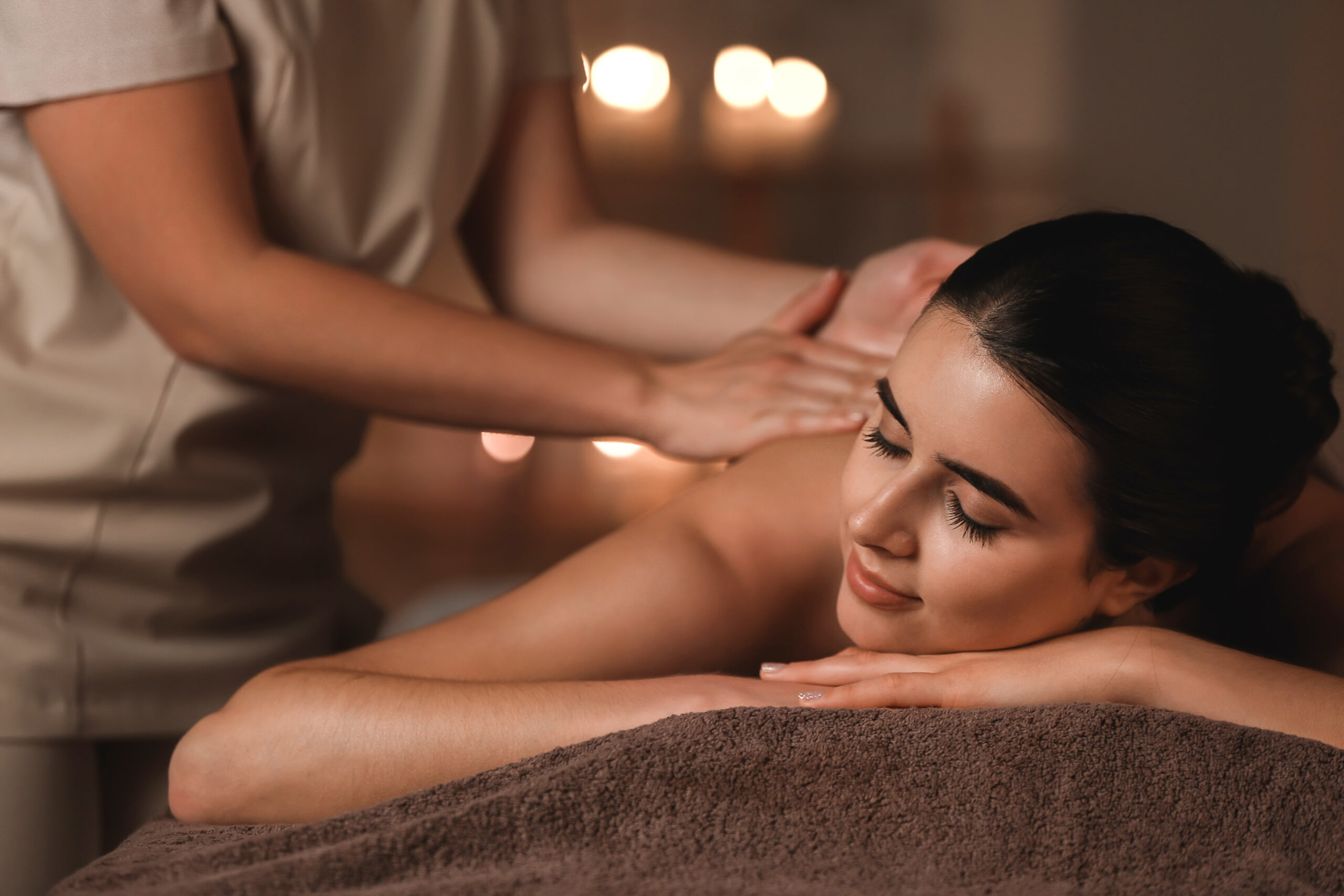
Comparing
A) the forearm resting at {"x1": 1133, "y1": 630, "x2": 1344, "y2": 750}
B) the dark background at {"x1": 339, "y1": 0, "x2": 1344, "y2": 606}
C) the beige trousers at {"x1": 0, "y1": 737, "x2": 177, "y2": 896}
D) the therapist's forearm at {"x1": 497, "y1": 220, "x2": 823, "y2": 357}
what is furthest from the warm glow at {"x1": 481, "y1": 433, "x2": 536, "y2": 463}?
the forearm resting at {"x1": 1133, "y1": 630, "x2": 1344, "y2": 750}

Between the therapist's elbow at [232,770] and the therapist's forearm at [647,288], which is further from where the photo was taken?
the therapist's forearm at [647,288]

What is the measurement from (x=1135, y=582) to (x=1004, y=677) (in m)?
0.18

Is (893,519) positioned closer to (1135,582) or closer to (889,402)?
(889,402)

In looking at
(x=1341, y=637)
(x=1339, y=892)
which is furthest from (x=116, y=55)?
(x=1341, y=637)

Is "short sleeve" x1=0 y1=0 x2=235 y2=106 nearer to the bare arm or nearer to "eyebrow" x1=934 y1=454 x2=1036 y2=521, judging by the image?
the bare arm

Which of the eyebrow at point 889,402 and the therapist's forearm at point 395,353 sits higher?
the eyebrow at point 889,402

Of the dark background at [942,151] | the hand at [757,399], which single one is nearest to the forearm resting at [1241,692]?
the hand at [757,399]

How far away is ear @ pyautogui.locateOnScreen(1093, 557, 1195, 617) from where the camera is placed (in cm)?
83

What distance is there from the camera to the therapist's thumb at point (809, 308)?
3.67 feet

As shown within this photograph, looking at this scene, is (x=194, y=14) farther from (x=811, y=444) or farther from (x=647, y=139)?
(x=647, y=139)

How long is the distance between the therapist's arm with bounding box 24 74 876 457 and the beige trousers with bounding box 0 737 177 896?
38 centimetres

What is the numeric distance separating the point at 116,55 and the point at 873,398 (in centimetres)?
69

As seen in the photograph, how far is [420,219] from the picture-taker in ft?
3.73

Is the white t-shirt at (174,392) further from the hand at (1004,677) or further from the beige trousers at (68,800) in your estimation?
the hand at (1004,677)
